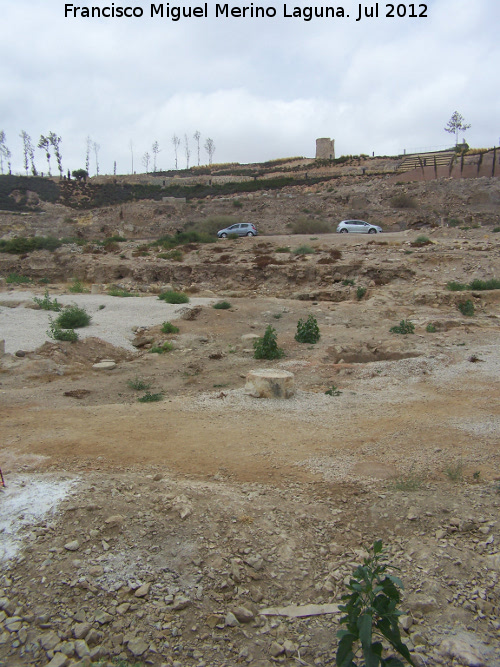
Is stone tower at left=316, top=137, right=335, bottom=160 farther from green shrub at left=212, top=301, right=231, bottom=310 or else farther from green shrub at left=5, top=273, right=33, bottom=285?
green shrub at left=212, top=301, right=231, bottom=310

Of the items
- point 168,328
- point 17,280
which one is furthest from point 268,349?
point 17,280

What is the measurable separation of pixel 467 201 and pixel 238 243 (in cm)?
1782

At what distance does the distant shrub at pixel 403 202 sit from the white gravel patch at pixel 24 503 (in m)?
35.2

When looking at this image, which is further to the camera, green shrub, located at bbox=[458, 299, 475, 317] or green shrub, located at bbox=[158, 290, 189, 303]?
green shrub, located at bbox=[158, 290, 189, 303]

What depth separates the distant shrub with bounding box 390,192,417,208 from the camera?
35500 millimetres

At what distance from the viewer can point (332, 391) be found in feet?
27.3

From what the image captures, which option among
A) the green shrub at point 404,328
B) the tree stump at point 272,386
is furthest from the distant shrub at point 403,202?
the tree stump at point 272,386

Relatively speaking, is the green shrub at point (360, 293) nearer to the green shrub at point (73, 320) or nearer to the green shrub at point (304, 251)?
the green shrub at point (304, 251)

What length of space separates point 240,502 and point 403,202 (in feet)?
115

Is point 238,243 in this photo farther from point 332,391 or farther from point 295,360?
point 332,391

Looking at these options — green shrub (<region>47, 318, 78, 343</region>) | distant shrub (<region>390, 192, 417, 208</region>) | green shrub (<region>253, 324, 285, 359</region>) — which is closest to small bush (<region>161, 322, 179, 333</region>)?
green shrub (<region>47, 318, 78, 343</region>)

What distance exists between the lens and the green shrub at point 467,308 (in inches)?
551

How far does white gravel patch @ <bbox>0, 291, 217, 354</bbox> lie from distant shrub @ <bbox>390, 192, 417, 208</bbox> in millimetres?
23756

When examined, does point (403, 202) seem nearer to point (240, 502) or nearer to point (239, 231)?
point (239, 231)
